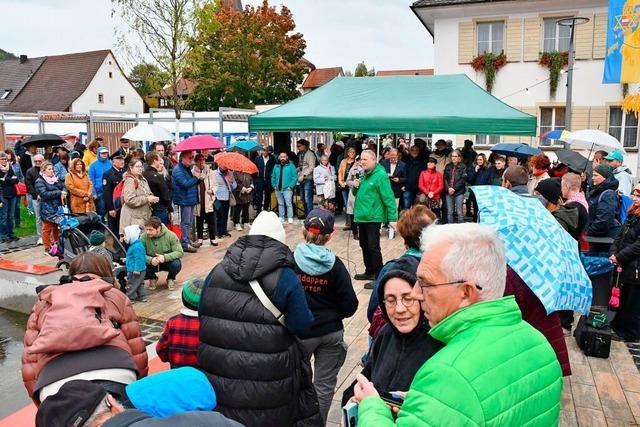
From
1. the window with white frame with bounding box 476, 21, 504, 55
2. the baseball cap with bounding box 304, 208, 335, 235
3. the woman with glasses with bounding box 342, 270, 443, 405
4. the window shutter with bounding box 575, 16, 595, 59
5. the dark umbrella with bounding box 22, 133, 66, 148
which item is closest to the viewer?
the woman with glasses with bounding box 342, 270, 443, 405

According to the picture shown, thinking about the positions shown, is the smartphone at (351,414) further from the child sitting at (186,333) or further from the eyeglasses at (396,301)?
the child sitting at (186,333)

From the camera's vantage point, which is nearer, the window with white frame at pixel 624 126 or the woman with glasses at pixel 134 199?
the woman with glasses at pixel 134 199

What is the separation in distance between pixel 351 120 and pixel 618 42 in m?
7.58

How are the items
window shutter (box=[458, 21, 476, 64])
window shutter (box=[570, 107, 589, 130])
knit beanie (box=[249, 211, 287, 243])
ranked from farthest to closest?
window shutter (box=[458, 21, 476, 64]) < window shutter (box=[570, 107, 589, 130]) < knit beanie (box=[249, 211, 287, 243])

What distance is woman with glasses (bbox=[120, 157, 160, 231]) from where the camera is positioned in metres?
8.11

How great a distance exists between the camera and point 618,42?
12.7 meters

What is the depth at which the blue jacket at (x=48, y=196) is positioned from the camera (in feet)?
Answer: 30.9

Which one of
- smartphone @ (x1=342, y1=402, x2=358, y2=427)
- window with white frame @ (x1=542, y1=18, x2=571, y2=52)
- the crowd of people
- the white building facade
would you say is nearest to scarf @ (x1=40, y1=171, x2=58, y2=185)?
the crowd of people

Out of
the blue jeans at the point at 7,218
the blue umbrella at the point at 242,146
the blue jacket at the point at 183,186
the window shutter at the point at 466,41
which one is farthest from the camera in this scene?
the window shutter at the point at 466,41

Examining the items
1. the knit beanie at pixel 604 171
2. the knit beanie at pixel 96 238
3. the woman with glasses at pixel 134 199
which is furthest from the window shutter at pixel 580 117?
the knit beanie at pixel 96 238

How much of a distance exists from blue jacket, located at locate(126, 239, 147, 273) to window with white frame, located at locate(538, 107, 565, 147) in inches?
701

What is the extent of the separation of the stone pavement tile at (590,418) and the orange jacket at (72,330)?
340cm

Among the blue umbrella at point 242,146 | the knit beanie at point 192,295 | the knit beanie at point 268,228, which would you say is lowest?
the knit beanie at point 192,295

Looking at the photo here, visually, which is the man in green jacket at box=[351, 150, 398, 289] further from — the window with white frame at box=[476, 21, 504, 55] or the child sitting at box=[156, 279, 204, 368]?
the window with white frame at box=[476, 21, 504, 55]
